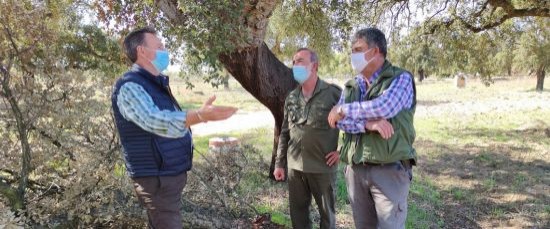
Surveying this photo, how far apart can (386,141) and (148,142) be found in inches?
58.1

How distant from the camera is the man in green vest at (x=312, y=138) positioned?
395 cm

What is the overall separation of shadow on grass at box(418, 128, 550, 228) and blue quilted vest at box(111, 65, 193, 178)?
4.21 metres

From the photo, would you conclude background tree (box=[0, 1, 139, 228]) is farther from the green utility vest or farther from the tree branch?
the tree branch

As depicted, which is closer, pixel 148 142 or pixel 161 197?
pixel 148 142

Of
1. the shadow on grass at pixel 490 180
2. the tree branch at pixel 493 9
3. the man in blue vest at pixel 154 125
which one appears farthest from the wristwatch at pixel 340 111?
the tree branch at pixel 493 9

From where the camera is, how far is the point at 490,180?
26.4 ft

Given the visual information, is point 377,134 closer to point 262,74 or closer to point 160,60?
point 160,60

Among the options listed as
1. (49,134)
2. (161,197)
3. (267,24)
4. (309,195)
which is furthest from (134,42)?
(267,24)

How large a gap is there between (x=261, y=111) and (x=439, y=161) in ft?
42.8

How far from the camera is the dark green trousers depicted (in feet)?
13.1

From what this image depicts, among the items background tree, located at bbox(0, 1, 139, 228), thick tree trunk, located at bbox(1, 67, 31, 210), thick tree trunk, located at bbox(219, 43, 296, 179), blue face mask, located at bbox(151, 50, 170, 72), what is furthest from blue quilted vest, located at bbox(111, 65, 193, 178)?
thick tree trunk, located at bbox(219, 43, 296, 179)

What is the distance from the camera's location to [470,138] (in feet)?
42.2

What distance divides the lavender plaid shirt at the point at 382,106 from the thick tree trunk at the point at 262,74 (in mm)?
3101

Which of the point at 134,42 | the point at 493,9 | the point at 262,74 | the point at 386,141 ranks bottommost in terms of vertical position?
the point at 386,141
